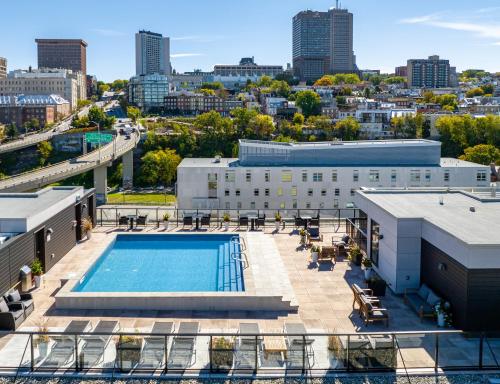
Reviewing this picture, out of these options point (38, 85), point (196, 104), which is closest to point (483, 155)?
point (196, 104)

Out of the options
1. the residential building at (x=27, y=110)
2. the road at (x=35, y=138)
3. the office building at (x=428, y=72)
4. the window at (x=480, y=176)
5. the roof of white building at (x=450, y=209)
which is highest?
the office building at (x=428, y=72)

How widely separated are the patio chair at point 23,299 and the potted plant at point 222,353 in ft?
18.1

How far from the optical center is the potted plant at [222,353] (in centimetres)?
1052

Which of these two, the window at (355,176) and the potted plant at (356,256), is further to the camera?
the window at (355,176)

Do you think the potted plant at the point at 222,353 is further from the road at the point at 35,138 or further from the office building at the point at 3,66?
the office building at the point at 3,66

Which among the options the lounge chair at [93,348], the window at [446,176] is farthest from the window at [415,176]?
the lounge chair at [93,348]

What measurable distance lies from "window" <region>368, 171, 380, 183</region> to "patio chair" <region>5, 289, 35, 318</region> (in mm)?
22600

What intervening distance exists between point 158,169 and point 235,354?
6248 cm

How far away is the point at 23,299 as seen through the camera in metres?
13.9

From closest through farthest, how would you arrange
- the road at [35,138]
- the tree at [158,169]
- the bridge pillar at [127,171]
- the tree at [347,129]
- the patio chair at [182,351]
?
1. the patio chair at [182,351]
2. the bridge pillar at [127,171]
3. the tree at [158,169]
4. the road at [35,138]
5. the tree at [347,129]

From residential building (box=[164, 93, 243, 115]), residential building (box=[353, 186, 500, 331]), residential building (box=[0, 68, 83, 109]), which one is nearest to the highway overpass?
residential building (box=[353, 186, 500, 331])

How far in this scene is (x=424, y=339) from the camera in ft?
35.3

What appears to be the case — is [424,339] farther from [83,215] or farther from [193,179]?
[193,179]

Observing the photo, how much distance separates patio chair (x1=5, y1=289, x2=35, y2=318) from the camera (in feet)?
44.3
